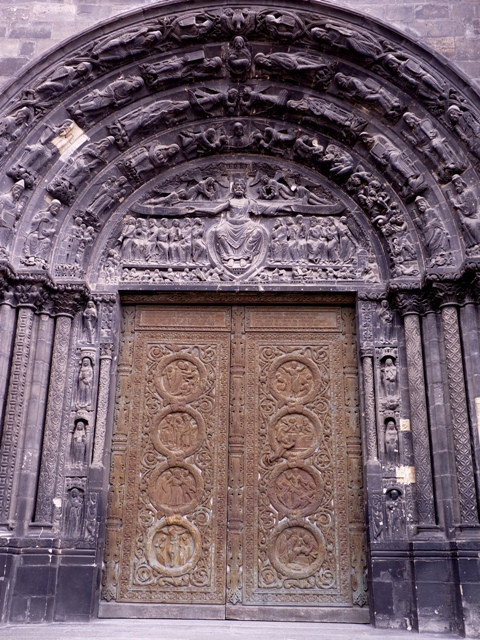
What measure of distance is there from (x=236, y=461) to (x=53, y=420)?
2.48 m

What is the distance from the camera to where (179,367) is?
9.34 m

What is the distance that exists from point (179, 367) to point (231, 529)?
2337mm

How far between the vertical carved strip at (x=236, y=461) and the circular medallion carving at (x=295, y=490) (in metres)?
0.48

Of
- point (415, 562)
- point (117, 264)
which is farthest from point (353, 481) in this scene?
point (117, 264)

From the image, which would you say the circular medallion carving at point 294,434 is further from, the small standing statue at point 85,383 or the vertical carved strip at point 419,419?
the small standing statue at point 85,383

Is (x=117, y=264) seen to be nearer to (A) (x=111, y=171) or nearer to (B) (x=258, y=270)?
(A) (x=111, y=171)

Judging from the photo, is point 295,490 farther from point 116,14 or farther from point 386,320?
point 116,14

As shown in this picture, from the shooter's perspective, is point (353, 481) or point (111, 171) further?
point (111, 171)

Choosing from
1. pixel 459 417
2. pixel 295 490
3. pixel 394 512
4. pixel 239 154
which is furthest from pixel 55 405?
pixel 459 417

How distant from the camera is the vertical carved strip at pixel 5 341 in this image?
8281 mm

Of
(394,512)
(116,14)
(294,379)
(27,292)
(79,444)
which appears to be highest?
(116,14)

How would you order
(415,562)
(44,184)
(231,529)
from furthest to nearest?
(44,184) < (231,529) < (415,562)

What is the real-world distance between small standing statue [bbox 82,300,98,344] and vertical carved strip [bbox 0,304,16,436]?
0.97 m

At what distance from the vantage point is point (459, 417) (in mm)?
8070
